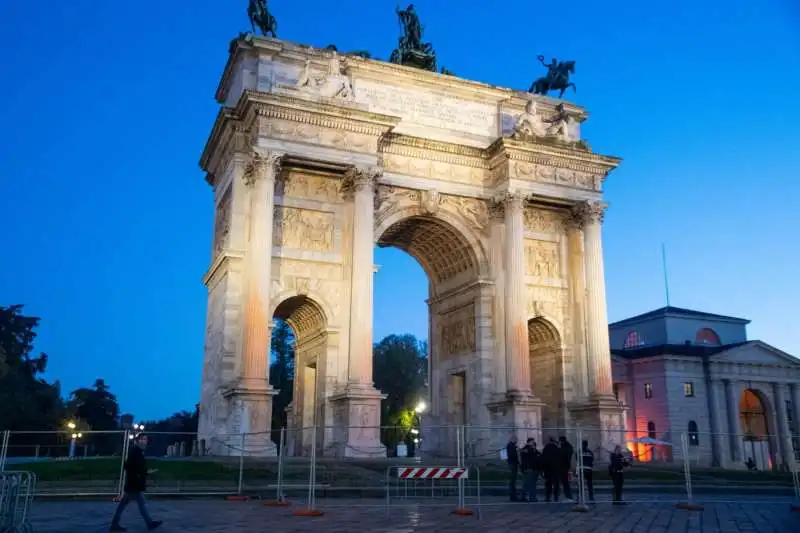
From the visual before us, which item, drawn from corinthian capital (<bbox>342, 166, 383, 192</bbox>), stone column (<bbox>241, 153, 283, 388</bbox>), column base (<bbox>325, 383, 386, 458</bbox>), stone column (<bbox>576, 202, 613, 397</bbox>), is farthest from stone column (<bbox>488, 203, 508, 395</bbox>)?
stone column (<bbox>241, 153, 283, 388</bbox>)

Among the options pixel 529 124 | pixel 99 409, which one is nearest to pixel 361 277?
pixel 529 124

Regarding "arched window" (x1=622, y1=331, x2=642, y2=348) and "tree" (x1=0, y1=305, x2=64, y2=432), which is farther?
"arched window" (x1=622, y1=331, x2=642, y2=348)

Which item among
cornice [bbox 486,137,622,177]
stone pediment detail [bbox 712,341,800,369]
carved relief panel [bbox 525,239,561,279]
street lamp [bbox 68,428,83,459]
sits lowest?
street lamp [bbox 68,428,83,459]

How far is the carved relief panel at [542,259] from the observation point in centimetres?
3184

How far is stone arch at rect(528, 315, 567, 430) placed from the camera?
31.6m

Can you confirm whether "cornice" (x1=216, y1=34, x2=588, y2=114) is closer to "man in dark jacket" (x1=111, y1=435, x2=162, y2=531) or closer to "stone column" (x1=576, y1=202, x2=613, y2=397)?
"stone column" (x1=576, y1=202, x2=613, y2=397)

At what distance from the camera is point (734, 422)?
47594 millimetres

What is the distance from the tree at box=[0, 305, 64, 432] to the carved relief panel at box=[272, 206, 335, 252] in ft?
108

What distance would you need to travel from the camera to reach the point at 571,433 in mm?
31797

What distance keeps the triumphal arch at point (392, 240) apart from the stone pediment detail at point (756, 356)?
71.0ft

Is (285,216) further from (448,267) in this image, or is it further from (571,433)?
(571,433)

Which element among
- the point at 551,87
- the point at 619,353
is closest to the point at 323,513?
the point at 551,87

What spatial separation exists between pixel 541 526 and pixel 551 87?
2628 cm

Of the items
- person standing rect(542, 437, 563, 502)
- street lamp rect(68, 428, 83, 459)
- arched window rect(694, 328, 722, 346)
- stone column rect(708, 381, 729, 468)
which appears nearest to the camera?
street lamp rect(68, 428, 83, 459)
